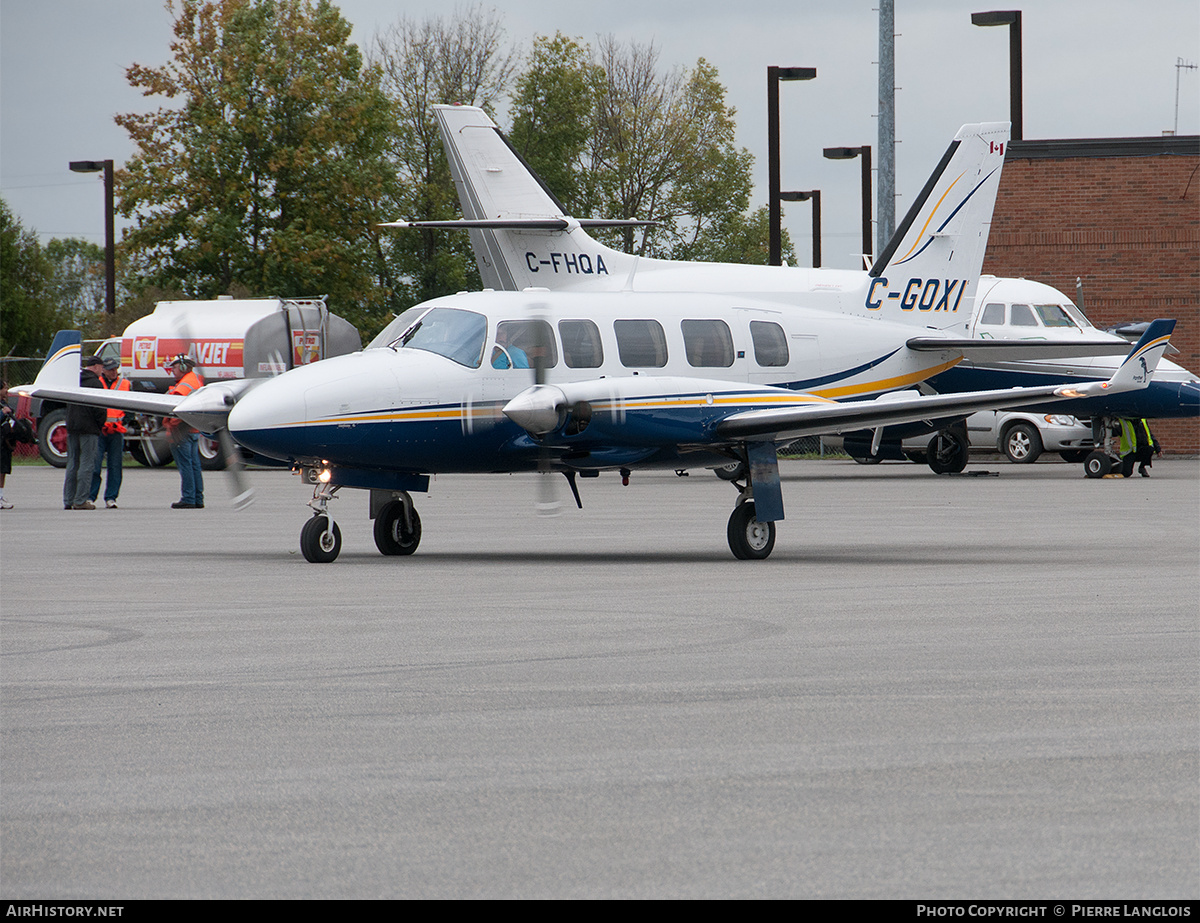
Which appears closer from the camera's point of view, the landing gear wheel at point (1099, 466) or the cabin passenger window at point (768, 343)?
the cabin passenger window at point (768, 343)

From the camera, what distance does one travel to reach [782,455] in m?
44.2

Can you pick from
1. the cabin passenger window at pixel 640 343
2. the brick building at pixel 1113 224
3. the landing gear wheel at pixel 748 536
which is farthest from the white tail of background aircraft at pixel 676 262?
the brick building at pixel 1113 224

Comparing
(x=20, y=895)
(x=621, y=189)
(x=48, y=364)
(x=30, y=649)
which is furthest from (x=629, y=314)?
(x=621, y=189)

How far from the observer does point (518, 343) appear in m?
15.2

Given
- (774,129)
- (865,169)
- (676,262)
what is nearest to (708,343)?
(676,262)

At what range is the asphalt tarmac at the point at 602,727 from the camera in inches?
191

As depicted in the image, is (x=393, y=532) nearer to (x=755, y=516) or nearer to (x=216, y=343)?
(x=755, y=516)

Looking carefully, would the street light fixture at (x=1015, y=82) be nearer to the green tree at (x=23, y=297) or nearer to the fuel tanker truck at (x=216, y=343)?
the fuel tanker truck at (x=216, y=343)

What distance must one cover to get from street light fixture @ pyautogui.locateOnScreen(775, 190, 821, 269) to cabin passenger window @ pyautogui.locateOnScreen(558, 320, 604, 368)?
43974 millimetres

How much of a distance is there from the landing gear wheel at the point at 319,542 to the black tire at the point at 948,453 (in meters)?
19.6

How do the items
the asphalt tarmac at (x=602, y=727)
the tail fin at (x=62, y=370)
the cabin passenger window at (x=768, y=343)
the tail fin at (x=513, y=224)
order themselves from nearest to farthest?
the asphalt tarmac at (x=602, y=727) → the cabin passenger window at (x=768, y=343) → the tail fin at (x=62, y=370) → the tail fin at (x=513, y=224)

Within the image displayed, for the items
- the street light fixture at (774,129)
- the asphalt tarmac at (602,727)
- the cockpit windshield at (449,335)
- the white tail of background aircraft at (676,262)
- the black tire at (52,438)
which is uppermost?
the street light fixture at (774,129)

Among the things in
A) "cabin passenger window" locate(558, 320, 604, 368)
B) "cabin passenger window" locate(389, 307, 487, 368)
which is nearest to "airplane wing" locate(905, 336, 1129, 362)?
"cabin passenger window" locate(558, 320, 604, 368)

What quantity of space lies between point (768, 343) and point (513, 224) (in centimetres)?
1200
